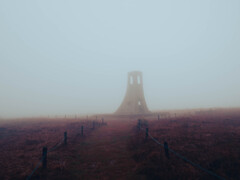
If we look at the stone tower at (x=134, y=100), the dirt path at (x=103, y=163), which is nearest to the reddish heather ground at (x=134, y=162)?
the dirt path at (x=103, y=163)

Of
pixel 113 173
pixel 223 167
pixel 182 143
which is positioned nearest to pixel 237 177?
pixel 223 167

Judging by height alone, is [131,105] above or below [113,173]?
above

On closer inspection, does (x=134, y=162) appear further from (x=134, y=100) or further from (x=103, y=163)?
(x=134, y=100)

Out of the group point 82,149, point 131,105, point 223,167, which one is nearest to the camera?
point 223,167

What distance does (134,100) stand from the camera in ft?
132

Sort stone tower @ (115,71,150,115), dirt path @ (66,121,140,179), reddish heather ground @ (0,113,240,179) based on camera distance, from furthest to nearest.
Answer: stone tower @ (115,71,150,115) → dirt path @ (66,121,140,179) → reddish heather ground @ (0,113,240,179)

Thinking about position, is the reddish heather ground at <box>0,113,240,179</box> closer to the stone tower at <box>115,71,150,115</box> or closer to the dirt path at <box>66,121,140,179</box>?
the dirt path at <box>66,121,140,179</box>

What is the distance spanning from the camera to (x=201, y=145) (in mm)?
8617

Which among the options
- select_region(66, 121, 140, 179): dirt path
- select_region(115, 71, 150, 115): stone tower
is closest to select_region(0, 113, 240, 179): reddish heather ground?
select_region(66, 121, 140, 179): dirt path

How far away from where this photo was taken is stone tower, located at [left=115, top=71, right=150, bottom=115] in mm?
39875

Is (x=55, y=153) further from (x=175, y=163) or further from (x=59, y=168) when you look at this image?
(x=175, y=163)

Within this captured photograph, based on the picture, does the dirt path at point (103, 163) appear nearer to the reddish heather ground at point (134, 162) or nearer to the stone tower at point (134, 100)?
the reddish heather ground at point (134, 162)

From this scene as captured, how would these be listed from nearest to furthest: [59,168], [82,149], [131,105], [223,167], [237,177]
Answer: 1. [237,177]
2. [223,167]
3. [59,168]
4. [82,149]
5. [131,105]

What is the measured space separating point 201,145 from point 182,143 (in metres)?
1.06
